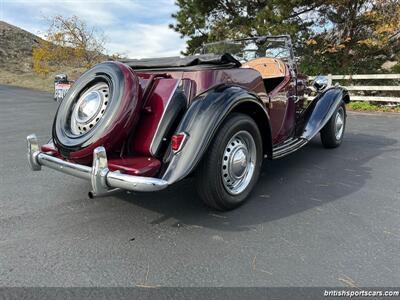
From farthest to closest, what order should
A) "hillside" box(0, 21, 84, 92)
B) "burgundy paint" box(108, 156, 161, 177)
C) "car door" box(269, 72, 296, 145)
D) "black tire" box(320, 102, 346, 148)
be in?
"hillside" box(0, 21, 84, 92) → "black tire" box(320, 102, 346, 148) → "car door" box(269, 72, 296, 145) → "burgundy paint" box(108, 156, 161, 177)

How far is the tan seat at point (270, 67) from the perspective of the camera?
4621mm

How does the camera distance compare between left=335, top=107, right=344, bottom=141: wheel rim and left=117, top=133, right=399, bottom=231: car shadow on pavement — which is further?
left=335, top=107, right=344, bottom=141: wheel rim

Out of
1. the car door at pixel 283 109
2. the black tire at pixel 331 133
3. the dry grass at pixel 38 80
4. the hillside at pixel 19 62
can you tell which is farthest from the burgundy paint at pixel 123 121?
the dry grass at pixel 38 80

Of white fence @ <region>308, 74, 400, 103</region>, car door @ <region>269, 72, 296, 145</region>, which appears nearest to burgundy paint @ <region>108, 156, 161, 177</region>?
car door @ <region>269, 72, 296, 145</region>

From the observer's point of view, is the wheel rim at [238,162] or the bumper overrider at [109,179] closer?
the bumper overrider at [109,179]

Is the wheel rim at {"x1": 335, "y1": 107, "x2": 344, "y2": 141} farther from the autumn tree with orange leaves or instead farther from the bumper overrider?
the autumn tree with orange leaves

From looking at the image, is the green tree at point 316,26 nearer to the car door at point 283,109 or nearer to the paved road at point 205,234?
the car door at point 283,109

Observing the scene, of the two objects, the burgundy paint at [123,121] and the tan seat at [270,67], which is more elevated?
the tan seat at [270,67]

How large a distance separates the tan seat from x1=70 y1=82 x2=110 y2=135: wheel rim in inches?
94.7

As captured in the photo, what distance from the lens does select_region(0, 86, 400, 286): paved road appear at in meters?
2.23

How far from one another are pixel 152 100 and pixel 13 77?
30512mm

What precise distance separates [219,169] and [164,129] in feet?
1.88

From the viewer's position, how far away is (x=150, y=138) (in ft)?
9.34

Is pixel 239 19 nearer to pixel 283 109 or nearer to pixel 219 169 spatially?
pixel 283 109
